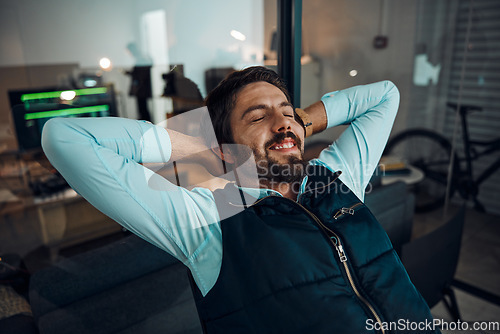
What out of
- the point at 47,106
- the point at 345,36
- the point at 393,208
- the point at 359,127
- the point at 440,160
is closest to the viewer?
the point at 359,127

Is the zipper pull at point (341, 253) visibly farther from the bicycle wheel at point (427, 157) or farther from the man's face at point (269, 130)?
the bicycle wheel at point (427, 157)

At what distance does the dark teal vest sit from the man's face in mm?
115

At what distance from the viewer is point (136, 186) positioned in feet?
2.37

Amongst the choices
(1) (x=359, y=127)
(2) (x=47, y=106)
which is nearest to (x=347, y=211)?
(1) (x=359, y=127)

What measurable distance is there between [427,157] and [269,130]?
2716mm

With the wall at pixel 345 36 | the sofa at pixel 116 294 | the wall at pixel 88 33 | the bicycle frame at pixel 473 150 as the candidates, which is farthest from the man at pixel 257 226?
the bicycle frame at pixel 473 150

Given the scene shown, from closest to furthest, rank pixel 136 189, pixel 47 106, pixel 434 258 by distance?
pixel 136 189 < pixel 434 258 < pixel 47 106

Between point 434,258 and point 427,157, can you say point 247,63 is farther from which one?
point 427,157

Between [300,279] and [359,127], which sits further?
[359,127]

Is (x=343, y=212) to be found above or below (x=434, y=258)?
above

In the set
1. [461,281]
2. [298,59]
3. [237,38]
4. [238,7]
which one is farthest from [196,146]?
[461,281]

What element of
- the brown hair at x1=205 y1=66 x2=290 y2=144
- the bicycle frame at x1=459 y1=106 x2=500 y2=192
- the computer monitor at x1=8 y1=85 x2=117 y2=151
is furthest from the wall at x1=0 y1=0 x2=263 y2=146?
the bicycle frame at x1=459 y1=106 x2=500 y2=192

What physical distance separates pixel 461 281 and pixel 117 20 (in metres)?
2.94

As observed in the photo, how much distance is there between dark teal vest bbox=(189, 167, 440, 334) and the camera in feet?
2.61
